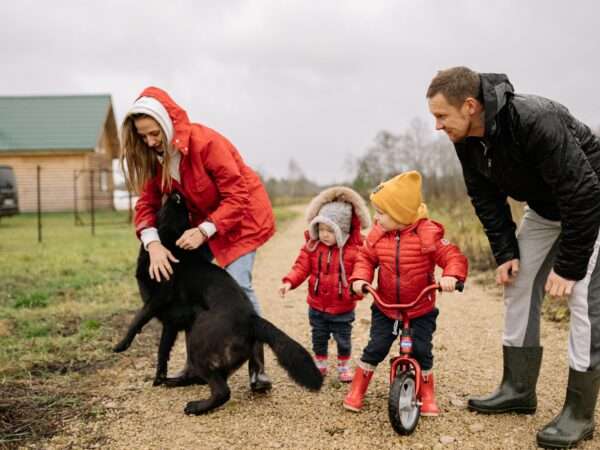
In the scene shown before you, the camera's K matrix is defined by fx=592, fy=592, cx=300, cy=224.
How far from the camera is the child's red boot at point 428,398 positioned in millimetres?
3719

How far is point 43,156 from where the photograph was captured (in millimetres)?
29641

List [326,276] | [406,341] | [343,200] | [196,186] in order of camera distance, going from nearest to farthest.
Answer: [406,341] → [196,186] → [326,276] → [343,200]

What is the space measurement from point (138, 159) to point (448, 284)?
2.17m

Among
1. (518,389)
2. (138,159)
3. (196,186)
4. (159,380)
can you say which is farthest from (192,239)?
(518,389)

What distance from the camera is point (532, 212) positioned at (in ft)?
12.0

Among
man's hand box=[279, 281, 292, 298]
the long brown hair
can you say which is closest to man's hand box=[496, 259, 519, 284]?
man's hand box=[279, 281, 292, 298]

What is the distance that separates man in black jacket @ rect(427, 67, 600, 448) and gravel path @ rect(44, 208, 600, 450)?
0.90 ft

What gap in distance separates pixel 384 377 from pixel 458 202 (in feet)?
44.6

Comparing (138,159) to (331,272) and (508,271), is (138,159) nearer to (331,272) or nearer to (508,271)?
(331,272)

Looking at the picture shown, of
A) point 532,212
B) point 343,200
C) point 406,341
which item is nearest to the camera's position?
point 406,341

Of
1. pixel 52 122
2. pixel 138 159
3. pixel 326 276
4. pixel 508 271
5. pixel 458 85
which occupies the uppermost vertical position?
pixel 52 122

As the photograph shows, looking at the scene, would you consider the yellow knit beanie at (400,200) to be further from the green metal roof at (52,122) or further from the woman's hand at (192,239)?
the green metal roof at (52,122)

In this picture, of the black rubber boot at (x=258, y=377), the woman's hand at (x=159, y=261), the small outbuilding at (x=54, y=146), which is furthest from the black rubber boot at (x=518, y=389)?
the small outbuilding at (x=54, y=146)

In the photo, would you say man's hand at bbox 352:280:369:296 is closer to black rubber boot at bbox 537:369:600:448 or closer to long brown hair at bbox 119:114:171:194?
black rubber boot at bbox 537:369:600:448
